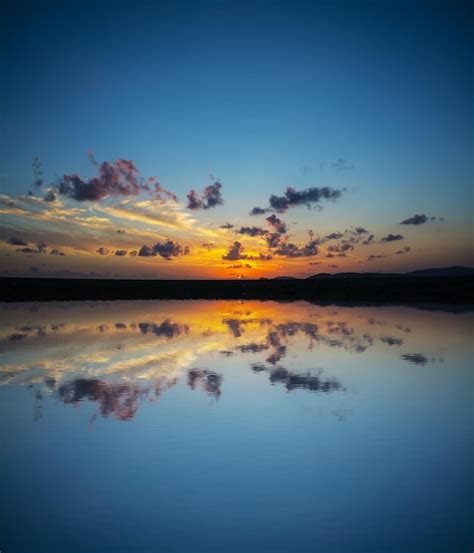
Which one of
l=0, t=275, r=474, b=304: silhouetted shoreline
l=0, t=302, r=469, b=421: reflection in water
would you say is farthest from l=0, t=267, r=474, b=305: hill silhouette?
l=0, t=302, r=469, b=421: reflection in water

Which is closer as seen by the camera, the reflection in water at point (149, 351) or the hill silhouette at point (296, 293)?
the reflection in water at point (149, 351)

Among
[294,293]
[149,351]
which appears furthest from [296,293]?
[149,351]

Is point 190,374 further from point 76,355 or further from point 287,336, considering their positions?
point 287,336

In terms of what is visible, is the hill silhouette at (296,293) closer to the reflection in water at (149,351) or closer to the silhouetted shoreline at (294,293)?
the silhouetted shoreline at (294,293)

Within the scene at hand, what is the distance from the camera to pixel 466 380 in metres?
13.1

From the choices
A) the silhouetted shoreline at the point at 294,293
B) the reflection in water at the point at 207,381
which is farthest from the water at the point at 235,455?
the silhouetted shoreline at the point at 294,293

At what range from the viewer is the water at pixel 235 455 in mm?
5695

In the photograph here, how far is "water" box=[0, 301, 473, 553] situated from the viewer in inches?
224

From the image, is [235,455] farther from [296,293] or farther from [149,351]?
[296,293]

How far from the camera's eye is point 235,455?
7656 mm

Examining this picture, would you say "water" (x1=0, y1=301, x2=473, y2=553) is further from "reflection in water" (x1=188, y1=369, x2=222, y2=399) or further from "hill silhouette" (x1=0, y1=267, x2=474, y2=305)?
"hill silhouette" (x1=0, y1=267, x2=474, y2=305)

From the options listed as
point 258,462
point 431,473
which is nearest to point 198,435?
point 258,462

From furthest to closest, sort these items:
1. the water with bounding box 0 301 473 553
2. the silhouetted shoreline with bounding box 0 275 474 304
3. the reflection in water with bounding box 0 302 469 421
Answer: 1. the silhouetted shoreline with bounding box 0 275 474 304
2. the reflection in water with bounding box 0 302 469 421
3. the water with bounding box 0 301 473 553

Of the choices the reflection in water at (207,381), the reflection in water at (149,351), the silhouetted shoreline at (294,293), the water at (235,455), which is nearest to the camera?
the water at (235,455)
